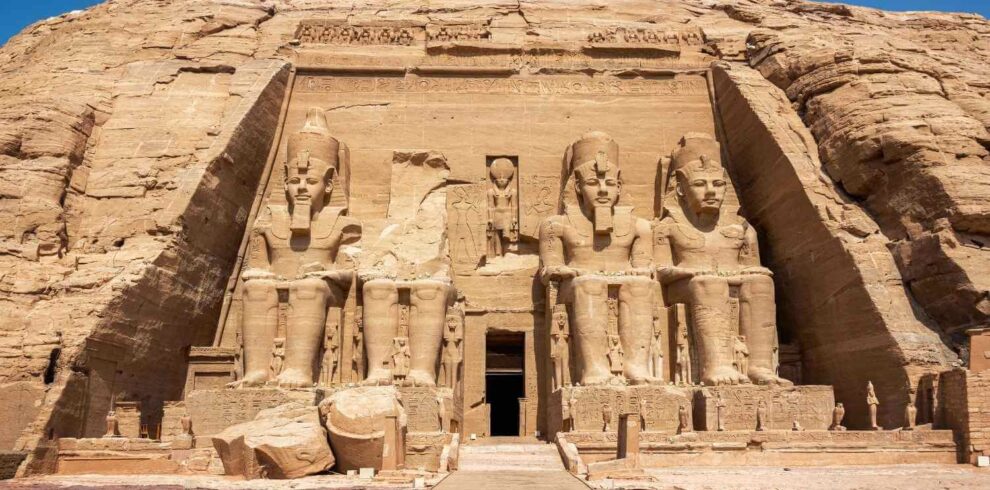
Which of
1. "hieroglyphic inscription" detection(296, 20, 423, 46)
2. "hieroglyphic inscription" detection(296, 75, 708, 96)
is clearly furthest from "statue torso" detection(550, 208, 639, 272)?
"hieroglyphic inscription" detection(296, 20, 423, 46)

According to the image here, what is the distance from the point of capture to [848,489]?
7.75 meters

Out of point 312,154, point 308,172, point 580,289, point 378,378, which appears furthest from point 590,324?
point 312,154

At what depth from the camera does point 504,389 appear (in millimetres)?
17422

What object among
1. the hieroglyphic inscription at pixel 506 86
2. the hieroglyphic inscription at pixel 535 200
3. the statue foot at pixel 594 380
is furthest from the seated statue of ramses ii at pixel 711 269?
the hieroglyphic inscription at pixel 506 86

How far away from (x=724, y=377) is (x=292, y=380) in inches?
225

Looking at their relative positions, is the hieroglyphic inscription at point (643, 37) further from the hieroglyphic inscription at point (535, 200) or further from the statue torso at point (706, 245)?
the statue torso at point (706, 245)

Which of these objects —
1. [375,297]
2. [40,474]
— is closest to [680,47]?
[375,297]

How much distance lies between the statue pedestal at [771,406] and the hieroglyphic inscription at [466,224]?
4240mm

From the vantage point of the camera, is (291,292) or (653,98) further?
(653,98)

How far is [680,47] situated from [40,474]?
1167 cm

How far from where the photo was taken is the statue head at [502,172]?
47.3 ft

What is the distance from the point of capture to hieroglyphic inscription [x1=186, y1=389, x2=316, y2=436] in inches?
442

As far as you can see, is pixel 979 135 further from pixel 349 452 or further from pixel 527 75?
pixel 349 452

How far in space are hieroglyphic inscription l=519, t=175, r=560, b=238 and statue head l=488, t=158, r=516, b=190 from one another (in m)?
0.22
